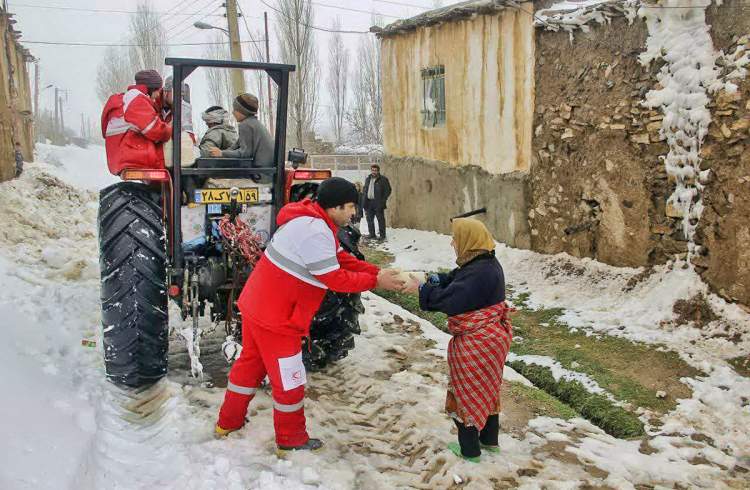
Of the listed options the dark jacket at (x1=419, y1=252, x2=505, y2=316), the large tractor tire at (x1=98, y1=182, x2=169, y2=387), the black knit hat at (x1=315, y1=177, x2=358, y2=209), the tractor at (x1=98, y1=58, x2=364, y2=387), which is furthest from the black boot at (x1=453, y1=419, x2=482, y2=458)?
the large tractor tire at (x1=98, y1=182, x2=169, y2=387)

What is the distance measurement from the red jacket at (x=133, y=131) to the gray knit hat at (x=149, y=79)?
75 millimetres

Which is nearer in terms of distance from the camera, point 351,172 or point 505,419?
point 505,419

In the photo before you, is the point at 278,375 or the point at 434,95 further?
the point at 434,95

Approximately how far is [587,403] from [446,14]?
24.8 feet

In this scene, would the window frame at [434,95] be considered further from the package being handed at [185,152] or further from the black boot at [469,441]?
the black boot at [469,441]

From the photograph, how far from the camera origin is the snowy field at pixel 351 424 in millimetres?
3127

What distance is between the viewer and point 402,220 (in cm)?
1237

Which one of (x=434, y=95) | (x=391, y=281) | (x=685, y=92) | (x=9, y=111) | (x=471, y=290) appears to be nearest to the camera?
(x=471, y=290)

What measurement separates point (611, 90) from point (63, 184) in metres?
10.1

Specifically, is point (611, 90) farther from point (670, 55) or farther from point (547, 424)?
point (547, 424)

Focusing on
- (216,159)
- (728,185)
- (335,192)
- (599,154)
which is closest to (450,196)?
(599,154)

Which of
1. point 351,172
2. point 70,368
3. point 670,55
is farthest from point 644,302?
point 351,172

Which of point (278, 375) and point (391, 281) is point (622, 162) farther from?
point (278, 375)

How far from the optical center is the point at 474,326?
3.36 meters
